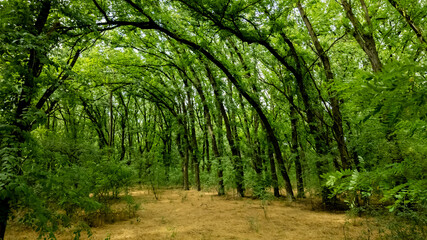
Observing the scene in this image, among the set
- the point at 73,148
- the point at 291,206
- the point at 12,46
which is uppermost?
the point at 12,46

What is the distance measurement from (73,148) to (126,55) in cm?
627

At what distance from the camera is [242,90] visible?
9289mm

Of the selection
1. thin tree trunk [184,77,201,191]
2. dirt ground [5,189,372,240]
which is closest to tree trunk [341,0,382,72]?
dirt ground [5,189,372,240]

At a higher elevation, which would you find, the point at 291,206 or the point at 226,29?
the point at 226,29

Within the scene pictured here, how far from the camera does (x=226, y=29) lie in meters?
6.88

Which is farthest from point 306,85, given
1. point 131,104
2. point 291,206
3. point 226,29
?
point 131,104

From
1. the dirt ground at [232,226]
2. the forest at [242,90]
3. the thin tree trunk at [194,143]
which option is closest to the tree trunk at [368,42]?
the forest at [242,90]

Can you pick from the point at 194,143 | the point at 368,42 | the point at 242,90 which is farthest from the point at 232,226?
the point at 194,143

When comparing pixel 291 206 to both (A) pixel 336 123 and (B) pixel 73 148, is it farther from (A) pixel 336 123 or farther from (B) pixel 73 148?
(B) pixel 73 148

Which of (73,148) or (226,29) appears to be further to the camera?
(73,148)

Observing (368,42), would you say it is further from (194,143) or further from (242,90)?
(194,143)

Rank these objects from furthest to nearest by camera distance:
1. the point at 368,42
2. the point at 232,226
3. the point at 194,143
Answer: the point at 194,143
the point at 232,226
the point at 368,42

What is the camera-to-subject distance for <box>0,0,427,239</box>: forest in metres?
2.23

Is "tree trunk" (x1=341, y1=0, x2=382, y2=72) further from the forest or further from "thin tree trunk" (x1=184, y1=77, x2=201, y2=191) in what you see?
"thin tree trunk" (x1=184, y1=77, x2=201, y2=191)
